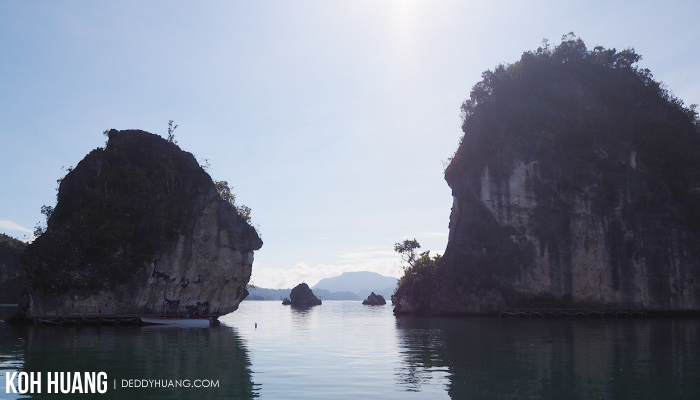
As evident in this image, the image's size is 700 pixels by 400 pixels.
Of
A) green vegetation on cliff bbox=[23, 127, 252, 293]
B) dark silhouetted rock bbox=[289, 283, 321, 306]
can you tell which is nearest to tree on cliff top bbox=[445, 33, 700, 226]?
green vegetation on cliff bbox=[23, 127, 252, 293]

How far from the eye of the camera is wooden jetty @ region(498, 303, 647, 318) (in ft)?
220

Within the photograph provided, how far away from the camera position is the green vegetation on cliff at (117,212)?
53.0 metres

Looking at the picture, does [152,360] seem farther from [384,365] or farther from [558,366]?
[558,366]

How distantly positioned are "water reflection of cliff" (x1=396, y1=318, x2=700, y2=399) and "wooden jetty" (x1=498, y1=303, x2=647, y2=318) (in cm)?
3259

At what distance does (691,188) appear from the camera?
72750mm

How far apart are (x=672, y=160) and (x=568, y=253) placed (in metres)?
22.0

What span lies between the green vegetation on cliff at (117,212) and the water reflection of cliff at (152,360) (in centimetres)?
1639

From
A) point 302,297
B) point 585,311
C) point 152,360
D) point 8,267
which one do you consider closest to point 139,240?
point 152,360

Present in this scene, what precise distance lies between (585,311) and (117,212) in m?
60.5

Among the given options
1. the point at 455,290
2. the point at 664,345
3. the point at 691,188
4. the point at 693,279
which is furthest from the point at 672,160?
the point at 664,345

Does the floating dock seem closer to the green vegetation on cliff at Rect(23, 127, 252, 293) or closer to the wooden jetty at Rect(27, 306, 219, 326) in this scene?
the green vegetation on cliff at Rect(23, 127, 252, 293)

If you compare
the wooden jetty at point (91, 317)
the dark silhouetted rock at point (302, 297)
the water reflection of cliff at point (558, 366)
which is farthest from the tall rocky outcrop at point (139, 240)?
the dark silhouetted rock at point (302, 297)

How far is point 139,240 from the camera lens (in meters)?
57.3

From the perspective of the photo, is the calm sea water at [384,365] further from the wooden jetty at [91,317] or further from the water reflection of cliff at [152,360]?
the wooden jetty at [91,317]
